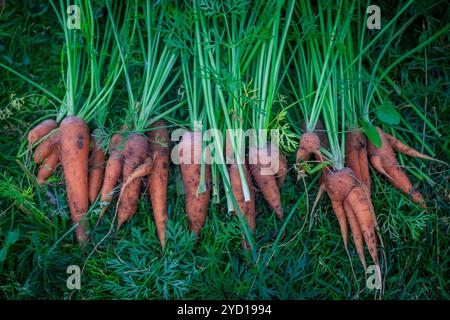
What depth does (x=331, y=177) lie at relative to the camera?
6.23 feet

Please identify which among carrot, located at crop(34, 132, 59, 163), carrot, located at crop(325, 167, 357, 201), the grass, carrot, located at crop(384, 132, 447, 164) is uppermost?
carrot, located at crop(34, 132, 59, 163)

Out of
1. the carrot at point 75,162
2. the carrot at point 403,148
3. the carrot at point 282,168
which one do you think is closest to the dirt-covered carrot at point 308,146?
the carrot at point 282,168

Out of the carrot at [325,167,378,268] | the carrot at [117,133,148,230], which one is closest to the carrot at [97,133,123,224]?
the carrot at [117,133,148,230]

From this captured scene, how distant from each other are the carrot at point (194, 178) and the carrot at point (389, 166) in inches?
25.3

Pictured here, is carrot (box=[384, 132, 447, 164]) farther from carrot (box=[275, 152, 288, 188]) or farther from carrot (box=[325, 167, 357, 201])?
carrot (box=[275, 152, 288, 188])

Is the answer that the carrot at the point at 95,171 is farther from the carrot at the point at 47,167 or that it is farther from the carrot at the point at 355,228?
the carrot at the point at 355,228

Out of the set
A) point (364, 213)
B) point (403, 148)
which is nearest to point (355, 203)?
point (364, 213)

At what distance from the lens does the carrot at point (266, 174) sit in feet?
6.21

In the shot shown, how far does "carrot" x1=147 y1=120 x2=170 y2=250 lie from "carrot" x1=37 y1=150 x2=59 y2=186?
1.24ft

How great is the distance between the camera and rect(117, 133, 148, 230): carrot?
1912 mm

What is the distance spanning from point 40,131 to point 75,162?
0.19 meters

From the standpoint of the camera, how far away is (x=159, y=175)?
1955mm

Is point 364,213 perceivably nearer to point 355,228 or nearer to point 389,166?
point 355,228


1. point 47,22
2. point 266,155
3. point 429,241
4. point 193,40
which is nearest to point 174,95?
point 193,40
